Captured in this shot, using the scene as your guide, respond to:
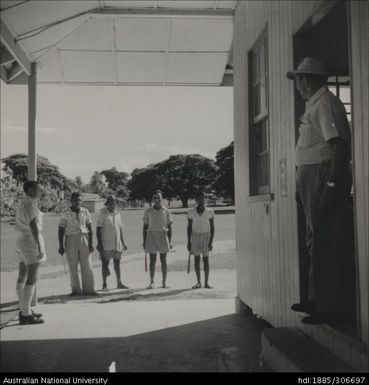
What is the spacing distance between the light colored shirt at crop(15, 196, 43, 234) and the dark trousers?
4.64 metres

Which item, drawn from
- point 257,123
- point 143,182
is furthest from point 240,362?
point 143,182

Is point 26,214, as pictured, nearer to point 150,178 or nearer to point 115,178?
point 150,178

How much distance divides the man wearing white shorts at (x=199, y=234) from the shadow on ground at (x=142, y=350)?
12.0ft

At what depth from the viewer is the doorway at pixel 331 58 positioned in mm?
3697

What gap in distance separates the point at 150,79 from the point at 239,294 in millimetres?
4734

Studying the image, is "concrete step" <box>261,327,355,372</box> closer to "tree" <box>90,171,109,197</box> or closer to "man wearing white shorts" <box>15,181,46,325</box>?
→ "man wearing white shorts" <box>15,181,46,325</box>

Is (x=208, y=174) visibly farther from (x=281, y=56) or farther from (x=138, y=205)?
(x=281, y=56)

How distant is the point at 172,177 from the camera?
92.5 m

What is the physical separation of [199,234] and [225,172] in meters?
69.7

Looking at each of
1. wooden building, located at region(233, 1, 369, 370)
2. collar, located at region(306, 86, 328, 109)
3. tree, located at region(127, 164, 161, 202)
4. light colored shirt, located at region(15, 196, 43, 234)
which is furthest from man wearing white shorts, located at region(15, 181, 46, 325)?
tree, located at region(127, 164, 161, 202)

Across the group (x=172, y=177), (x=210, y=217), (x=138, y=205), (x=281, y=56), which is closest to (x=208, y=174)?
(x=172, y=177)

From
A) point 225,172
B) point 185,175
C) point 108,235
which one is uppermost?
point 185,175

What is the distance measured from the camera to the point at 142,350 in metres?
5.81

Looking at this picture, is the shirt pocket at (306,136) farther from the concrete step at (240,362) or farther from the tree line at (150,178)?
the tree line at (150,178)
